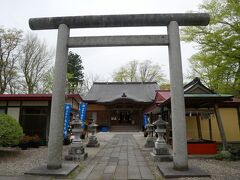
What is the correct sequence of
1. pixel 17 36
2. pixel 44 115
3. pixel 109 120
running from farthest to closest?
1. pixel 109 120
2. pixel 17 36
3. pixel 44 115

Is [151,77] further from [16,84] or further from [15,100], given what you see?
[15,100]

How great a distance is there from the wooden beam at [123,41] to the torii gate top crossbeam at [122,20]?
418 millimetres

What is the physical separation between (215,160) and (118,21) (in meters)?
7.06

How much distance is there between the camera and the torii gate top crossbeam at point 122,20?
7.09 metres

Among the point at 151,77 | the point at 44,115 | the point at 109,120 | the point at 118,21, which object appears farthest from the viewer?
the point at 151,77

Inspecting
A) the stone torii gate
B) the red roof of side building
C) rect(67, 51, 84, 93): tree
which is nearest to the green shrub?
the stone torii gate

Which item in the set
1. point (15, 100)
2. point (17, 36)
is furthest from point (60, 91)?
point (17, 36)

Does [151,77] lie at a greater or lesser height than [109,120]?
greater

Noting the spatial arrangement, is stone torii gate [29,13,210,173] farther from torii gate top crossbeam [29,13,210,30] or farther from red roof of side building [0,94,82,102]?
red roof of side building [0,94,82,102]

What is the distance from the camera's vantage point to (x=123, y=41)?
23.4 feet

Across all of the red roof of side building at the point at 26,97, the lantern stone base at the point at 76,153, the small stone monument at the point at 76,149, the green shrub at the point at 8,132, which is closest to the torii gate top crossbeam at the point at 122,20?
the green shrub at the point at 8,132

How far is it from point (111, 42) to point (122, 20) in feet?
2.62

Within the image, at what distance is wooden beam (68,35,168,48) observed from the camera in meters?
7.12

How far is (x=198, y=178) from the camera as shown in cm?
597
